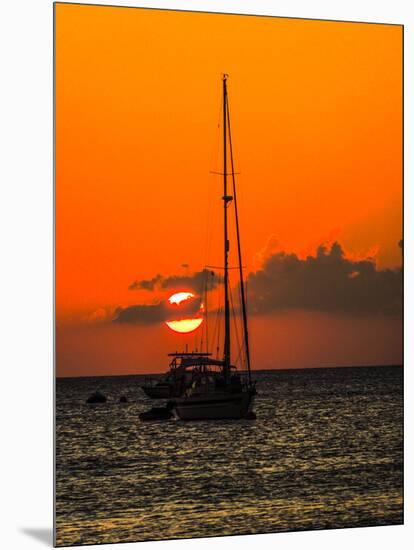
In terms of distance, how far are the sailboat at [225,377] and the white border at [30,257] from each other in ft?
2.79

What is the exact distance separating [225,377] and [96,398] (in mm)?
921

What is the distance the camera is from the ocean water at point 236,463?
318 inches

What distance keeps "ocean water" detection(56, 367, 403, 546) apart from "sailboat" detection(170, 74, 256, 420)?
0.12m

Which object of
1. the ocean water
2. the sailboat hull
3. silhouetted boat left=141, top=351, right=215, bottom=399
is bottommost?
the ocean water

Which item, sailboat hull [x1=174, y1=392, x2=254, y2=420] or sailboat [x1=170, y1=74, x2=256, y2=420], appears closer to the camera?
sailboat [x1=170, y1=74, x2=256, y2=420]

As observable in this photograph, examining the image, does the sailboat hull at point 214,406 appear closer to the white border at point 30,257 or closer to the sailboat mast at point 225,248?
the sailboat mast at point 225,248

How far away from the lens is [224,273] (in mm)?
8461

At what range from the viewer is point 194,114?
838cm

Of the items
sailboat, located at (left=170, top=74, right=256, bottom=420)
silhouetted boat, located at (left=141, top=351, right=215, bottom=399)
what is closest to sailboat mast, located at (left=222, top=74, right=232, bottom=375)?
sailboat, located at (left=170, top=74, right=256, bottom=420)

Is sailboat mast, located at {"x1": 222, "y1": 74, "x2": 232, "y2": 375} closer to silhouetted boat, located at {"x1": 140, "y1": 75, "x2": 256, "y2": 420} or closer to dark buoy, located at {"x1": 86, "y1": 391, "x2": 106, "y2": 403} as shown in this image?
silhouetted boat, located at {"x1": 140, "y1": 75, "x2": 256, "y2": 420}

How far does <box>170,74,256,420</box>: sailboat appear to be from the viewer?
8.43 meters

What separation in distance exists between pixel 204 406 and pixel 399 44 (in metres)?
2.92

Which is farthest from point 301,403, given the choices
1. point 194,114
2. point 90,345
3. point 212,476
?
point 194,114

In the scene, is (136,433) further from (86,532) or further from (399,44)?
(399,44)
